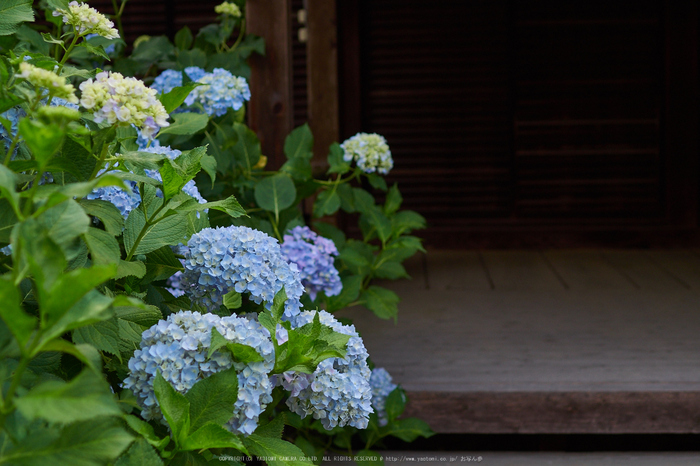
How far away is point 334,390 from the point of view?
804 mm

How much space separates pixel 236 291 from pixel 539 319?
1812 mm

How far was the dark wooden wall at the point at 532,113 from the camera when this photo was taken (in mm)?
3785

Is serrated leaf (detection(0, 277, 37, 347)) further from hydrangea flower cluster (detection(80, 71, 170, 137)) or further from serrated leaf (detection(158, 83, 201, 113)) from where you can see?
serrated leaf (detection(158, 83, 201, 113))

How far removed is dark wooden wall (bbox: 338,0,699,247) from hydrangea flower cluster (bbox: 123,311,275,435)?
10.4ft

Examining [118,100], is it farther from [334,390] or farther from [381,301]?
[381,301]

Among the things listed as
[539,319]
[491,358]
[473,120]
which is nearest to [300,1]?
[473,120]

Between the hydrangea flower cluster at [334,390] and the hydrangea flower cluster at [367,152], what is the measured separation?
0.89 metres

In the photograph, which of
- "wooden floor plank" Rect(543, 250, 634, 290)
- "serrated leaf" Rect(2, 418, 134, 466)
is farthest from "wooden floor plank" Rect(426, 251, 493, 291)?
"serrated leaf" Rect(2, 418, 134, 466)

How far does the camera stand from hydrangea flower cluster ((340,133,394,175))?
171 cm

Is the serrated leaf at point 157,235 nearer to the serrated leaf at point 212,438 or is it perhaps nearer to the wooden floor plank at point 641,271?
the serrated leaf at point 212,438

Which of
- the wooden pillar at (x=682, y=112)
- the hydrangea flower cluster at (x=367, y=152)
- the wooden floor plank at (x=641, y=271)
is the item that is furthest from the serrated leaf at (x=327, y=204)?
the wooden pillar at (x=682, y=112)

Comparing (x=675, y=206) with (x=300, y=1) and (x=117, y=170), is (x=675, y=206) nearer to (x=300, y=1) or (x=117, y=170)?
(x=300, y=1)

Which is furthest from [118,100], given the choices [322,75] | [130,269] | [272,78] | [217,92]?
[322,75]

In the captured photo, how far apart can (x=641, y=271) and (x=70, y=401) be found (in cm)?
323
